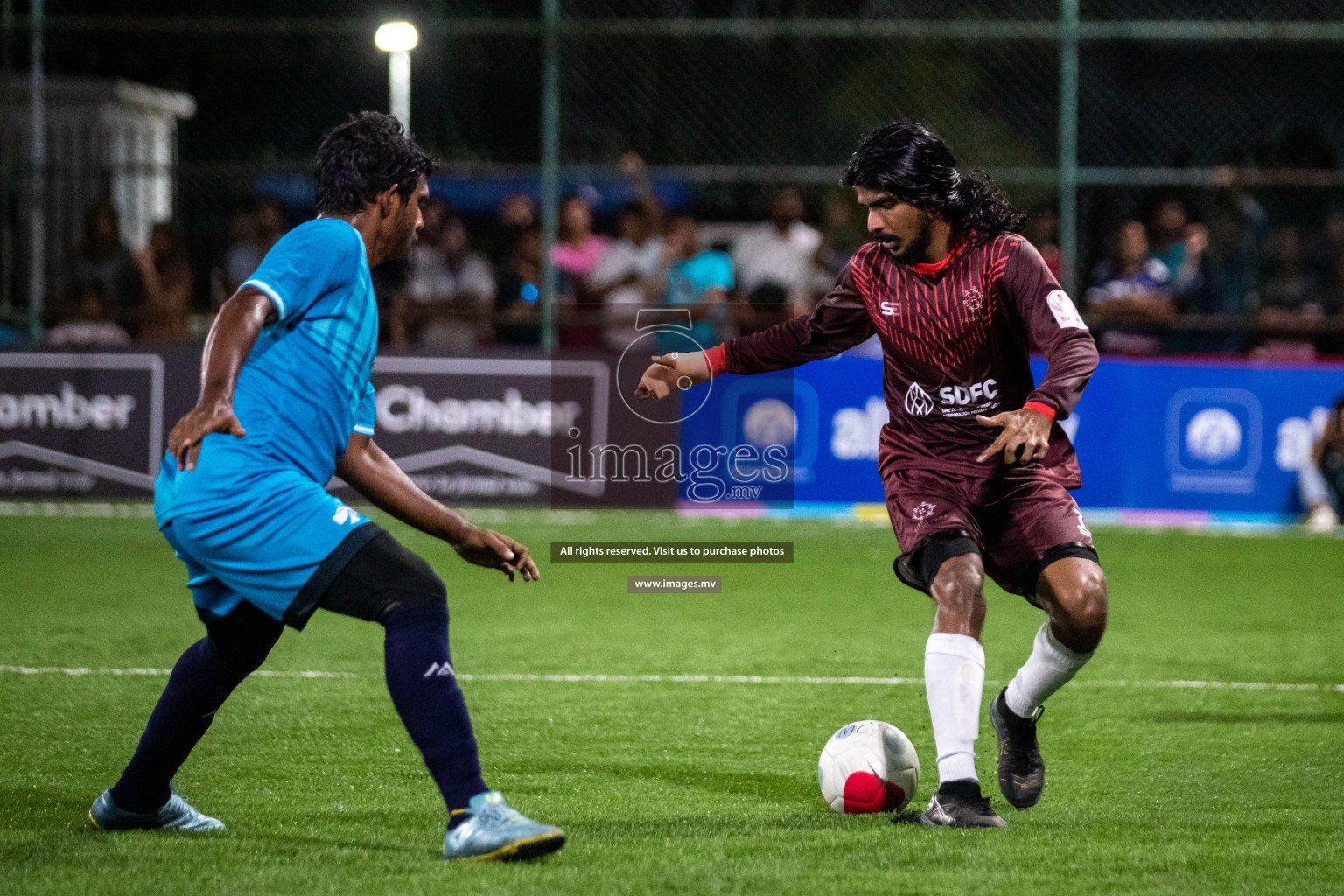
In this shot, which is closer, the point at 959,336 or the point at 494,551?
the point at 494,551

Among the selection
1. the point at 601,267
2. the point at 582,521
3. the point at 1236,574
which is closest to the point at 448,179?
the point at 601,267

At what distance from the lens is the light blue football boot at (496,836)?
11.7 feet

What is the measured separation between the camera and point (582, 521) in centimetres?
1202

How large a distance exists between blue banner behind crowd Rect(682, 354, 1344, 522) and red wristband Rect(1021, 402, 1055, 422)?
8.26 m

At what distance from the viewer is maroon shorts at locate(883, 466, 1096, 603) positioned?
14.7 ft

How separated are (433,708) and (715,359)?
5.93 feet

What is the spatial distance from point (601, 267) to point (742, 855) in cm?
982

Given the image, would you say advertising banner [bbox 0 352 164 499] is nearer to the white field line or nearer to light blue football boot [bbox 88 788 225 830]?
the white field line

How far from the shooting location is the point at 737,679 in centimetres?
658

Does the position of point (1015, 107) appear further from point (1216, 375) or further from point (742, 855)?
point (742, 855)

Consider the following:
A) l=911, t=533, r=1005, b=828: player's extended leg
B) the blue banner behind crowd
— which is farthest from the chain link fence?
l=911, t=533, r=1005, b=828: player's extended leg

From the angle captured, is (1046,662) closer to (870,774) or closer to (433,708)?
(870,774)

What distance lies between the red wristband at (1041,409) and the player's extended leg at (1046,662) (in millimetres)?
521

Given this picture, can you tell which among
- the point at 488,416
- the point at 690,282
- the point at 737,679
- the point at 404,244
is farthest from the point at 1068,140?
the point at 404,244
